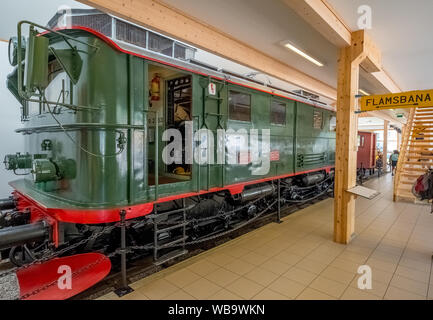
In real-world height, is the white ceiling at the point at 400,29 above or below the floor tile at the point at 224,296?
above

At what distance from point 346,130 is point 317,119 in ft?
9.56

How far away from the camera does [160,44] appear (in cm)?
894

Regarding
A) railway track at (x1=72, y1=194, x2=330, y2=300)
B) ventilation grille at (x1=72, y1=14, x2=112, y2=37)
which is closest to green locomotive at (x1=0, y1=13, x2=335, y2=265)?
railway track at (x1=72, y1=194, x2=330, y2=300)

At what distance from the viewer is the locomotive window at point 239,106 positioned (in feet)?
14.1

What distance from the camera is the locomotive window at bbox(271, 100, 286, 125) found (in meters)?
5.32

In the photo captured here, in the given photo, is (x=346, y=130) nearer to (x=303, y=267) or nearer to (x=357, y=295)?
(x=303, y=267)

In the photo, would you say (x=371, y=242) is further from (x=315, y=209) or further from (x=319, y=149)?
(x=319, y=149)

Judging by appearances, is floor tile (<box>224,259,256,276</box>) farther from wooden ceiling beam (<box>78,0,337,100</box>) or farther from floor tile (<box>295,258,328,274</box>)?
wooden ceiling beam (<box>78,0,337,100</box>)

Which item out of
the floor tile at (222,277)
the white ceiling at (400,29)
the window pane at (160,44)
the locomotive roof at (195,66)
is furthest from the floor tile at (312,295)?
the window pane at (160,44)

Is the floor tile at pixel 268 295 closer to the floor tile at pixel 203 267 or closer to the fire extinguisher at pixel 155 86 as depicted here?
the floor tile at pixel 203 267

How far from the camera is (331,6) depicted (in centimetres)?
365

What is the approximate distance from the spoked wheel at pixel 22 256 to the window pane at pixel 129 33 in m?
6.85

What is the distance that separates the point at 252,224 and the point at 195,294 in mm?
2720

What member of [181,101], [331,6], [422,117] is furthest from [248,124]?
[422,117]
